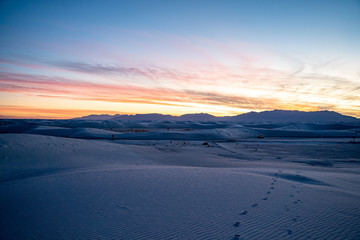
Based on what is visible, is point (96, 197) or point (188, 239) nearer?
point (188, 239)

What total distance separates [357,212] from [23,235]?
6.38m

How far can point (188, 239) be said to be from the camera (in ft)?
11.4

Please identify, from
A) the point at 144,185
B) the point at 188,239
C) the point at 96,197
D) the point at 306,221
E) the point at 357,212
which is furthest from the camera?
the point at 144,185

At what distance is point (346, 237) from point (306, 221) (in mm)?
634

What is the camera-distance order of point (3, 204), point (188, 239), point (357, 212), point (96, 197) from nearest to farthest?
point (188, 239)
point (357, 212)
point (3, 204)
point (96, 197)

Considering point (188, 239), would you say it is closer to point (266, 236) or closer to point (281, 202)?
point (266, 236)

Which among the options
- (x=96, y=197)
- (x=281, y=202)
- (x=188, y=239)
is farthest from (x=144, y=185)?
(x=281, y=202)

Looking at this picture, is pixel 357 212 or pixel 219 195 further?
pixel 219 195

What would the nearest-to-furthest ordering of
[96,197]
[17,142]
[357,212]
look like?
[357,212]
[96,197]
[17,142]

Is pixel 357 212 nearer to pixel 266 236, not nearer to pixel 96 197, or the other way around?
pixel 266 236

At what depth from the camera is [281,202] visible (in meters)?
5.07

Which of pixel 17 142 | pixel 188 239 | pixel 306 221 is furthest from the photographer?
pixel 17 142

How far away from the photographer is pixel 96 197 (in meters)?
5.37

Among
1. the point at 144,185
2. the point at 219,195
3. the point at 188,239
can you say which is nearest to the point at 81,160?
the point at 144,185
